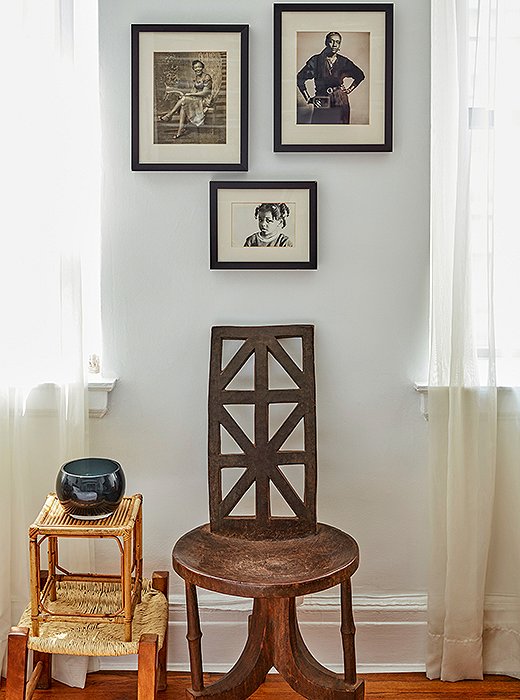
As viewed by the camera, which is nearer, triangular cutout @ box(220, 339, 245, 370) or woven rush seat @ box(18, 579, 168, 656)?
woven rush seat @ box(18, 579, 168, 656)

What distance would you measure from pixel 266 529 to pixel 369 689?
2.00 feet

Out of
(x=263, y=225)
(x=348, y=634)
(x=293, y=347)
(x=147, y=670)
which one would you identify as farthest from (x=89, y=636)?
(x=263, y=225)

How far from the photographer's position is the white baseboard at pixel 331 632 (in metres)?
2.75

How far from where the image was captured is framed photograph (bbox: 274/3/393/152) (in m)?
2.57

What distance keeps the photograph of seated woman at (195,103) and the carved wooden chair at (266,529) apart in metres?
0.61

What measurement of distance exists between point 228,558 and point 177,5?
5.17 ft

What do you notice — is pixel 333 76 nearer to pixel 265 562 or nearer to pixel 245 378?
pixel 245 378

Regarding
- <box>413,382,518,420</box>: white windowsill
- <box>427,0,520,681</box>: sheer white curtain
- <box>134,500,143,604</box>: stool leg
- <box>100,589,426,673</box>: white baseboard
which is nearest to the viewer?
<box>134,500,143,604</box>: stool leg

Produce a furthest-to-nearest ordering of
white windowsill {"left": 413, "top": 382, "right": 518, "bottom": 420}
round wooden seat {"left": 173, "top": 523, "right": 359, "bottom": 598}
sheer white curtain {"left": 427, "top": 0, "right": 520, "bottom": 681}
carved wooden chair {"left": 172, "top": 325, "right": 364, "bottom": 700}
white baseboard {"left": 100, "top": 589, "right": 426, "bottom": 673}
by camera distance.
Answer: white baseboard {"left": 100, "top": 589, "right": 426, "bottom": 673}
white windowsill {"left": 413, "top": 382, "right": 518, "bottom": 420}
sheer white curtain {"left": 427, "top": 0, "right": 520, "bottom": 681}
carved wooden chair {"left": 172, "top": 325, "right": 364, "bottom": 700}
round wooden seat {"left": 173, "top": 523, "right": 359, "bottom": 598}

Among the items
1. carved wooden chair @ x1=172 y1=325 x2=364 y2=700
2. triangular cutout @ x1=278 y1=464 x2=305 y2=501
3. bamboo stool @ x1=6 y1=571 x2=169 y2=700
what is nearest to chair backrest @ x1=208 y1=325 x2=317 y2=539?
carved wooden chair @ x1=172 y1=325 x2=364 y2=700

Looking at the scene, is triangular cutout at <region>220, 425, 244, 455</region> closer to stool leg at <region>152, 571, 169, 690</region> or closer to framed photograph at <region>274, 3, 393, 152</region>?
stool leg at <region>152, 571, 169, 690</region>

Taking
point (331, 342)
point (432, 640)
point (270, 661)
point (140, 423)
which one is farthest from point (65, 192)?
point (432, 640)

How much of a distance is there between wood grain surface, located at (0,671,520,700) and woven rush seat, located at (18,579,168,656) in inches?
13.1

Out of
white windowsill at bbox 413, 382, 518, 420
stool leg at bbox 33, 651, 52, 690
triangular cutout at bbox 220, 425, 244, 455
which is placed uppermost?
white windowsill at bbox 413, 382, 518, 420
